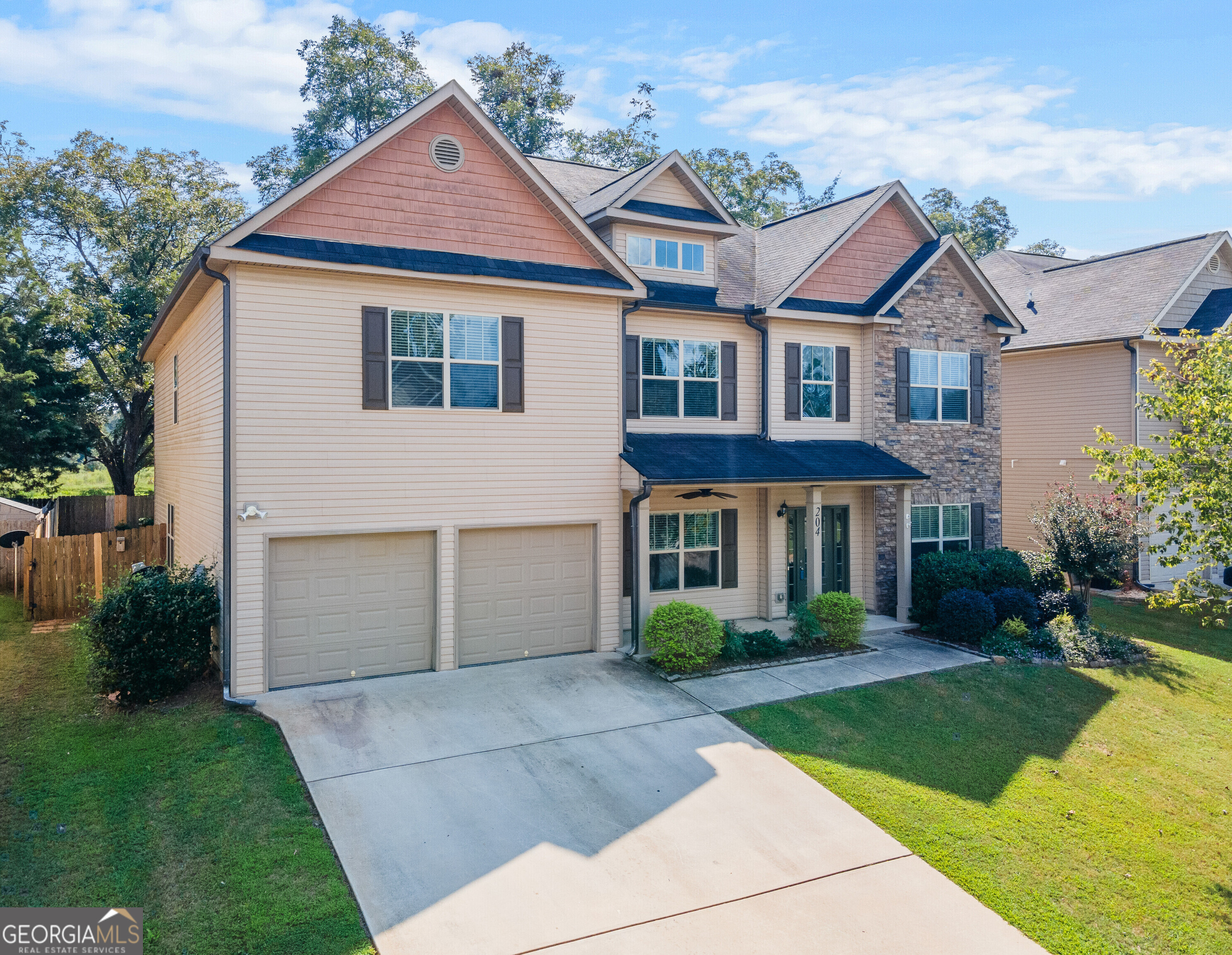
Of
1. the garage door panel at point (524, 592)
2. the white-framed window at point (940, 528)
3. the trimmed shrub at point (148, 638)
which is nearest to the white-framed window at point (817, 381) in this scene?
the white-framed window at point (940, 528)

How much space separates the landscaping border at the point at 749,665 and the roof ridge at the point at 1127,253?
15566 mm

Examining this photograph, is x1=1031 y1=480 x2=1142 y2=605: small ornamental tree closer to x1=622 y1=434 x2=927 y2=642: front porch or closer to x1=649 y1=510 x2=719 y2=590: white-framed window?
x1=622 y1=434 x2=927 y2=642: front porch

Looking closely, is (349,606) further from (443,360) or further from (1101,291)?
(1101,291)

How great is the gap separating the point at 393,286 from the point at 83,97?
1085cm

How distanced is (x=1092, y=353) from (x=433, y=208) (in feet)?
55.9

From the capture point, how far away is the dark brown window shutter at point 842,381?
16.2 meters

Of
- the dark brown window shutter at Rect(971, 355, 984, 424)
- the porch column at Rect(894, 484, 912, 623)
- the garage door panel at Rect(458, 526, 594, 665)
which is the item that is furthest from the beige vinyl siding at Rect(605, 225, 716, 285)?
the dark brown window shutter at Rect(971, 355, 984, 424)

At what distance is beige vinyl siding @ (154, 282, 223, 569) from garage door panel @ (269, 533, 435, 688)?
1.20 metres

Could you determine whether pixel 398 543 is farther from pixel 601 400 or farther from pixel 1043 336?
pixel 1043 336

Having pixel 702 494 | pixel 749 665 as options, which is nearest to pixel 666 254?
pixel 702 494

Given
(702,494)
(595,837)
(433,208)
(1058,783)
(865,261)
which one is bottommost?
(1058,783)

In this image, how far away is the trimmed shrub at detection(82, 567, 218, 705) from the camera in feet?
33.3

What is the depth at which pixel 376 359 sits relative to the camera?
11.3 metres

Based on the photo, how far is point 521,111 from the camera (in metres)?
33.0
